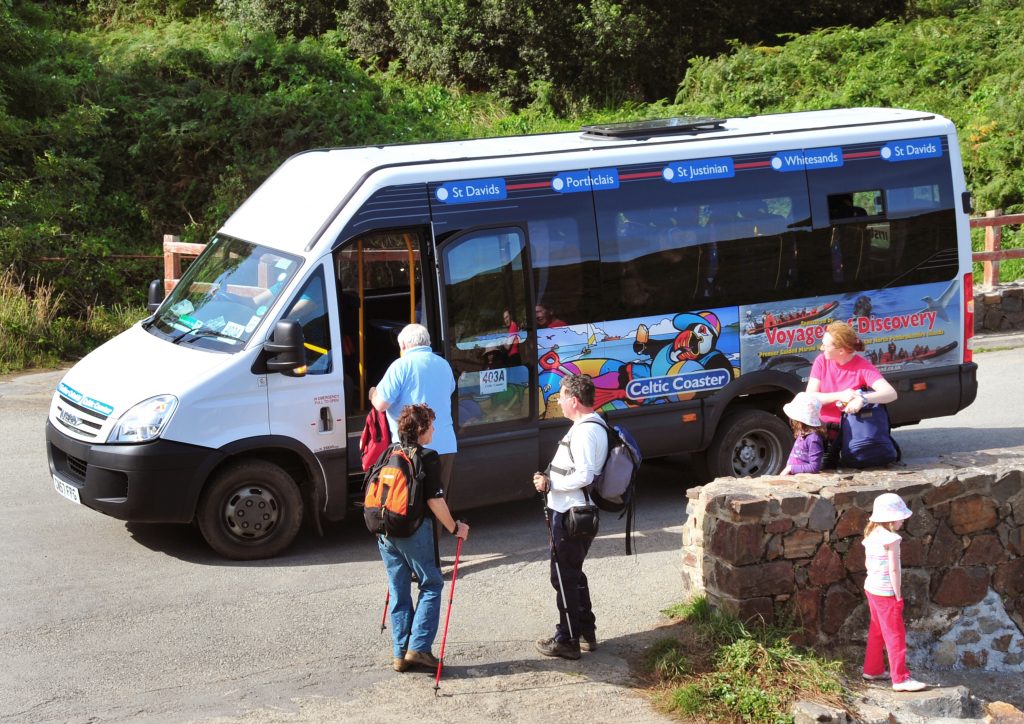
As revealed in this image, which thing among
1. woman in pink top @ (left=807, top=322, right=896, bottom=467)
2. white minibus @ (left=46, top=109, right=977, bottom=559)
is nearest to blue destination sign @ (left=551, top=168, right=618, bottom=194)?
white minibus @ (left=46, top=109, right=977, bottom=559)

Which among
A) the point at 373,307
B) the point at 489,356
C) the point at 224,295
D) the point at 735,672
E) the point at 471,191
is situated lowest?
the point at 735,672

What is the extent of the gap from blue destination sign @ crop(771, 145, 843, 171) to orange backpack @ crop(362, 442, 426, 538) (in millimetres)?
4799

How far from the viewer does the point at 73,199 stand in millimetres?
18078

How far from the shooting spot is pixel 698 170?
9609mm

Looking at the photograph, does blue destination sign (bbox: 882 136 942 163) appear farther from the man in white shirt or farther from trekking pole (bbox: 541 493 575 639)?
trekking pole (bbox: 541 493 575 639)

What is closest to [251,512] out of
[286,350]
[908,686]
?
[286,350]

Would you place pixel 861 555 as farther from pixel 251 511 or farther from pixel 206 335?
pixel 206 335

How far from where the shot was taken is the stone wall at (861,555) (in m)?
7.00

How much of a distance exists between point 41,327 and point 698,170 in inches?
350

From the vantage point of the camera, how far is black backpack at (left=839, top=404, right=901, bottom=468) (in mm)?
7652

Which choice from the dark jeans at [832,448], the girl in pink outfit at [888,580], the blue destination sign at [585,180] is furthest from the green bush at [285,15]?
the girl in pink outfit at [888,580]

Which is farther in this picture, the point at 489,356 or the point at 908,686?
the point at 489,356

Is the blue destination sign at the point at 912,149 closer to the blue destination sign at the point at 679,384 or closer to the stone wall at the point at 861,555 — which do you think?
the blue destination sign at the point at 679,384

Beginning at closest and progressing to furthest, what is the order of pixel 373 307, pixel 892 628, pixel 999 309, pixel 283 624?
pixel 892 628, pixel 283 624, pixel 373 307, pixel 999 309
